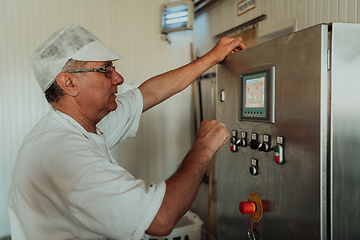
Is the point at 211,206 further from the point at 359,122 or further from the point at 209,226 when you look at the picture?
the point at 359,122

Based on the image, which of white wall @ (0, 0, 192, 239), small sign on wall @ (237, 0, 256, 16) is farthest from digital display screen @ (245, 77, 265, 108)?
white wall @ (0, 0, 192, 239)

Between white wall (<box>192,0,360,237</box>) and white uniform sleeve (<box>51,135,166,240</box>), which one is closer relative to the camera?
white uniform sleeve (<box>51,135,166,240</box>)

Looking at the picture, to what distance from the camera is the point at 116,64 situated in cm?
307

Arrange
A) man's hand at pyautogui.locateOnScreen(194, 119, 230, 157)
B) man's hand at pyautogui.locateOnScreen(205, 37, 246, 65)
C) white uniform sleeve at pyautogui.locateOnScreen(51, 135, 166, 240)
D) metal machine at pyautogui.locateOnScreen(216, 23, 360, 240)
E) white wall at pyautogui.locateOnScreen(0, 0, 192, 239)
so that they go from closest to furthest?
white uniform sleeve at pyautogui.locateOnScreen(51, 135, 166, 240), metal machine at pyautogui.locateOnScreen(216, 23, 360, 240), man's hand at pyautogui.locateOnScreen(194, 119, 230, 157), man's hand at pyautogui.locateOnScreen(205, 37, 246, 65), white wall at pyautogui.locateOnScreen(0, 0, 192, 239)

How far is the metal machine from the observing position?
1.03m

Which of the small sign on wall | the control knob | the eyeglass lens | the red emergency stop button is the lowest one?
the red emergency stop button

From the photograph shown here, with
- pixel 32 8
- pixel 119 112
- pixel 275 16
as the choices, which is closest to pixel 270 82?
pixel 119 112

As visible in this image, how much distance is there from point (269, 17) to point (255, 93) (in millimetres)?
1179

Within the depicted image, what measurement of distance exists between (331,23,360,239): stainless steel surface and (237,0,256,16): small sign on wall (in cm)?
151

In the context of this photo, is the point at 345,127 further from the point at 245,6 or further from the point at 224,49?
the point at 245,6

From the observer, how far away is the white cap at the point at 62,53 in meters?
1.24

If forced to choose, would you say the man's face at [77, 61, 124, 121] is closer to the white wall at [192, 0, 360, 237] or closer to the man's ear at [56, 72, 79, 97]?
the man's ear at [56, 72, 79, 97]

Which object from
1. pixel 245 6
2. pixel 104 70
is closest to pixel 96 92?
pixel 104 70

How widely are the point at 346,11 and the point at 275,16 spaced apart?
2.01ft
